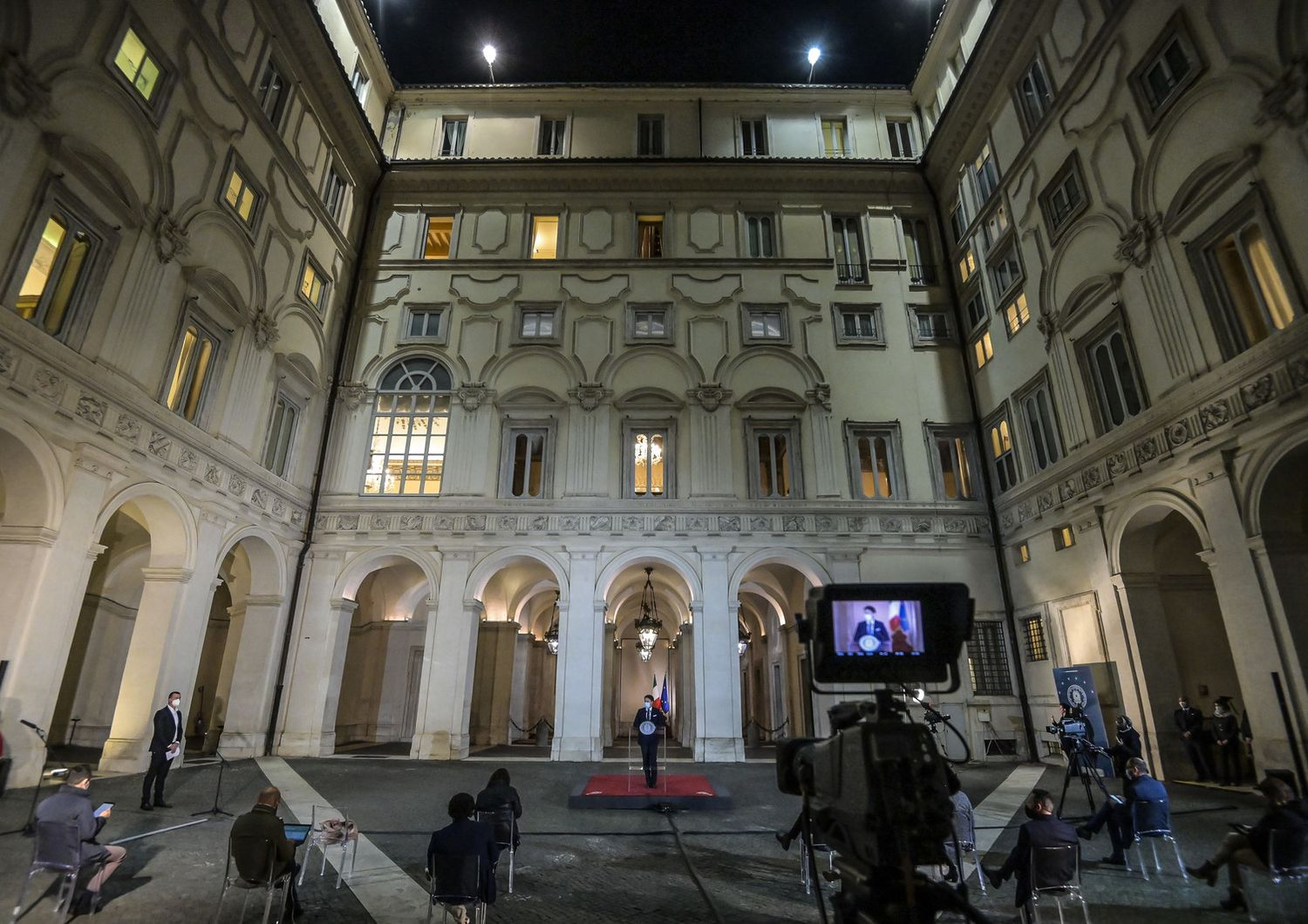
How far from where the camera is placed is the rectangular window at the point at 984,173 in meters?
16.9

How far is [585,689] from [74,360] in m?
11.3

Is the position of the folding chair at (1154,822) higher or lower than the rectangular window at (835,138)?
lower

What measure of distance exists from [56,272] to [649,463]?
1196 centimetres

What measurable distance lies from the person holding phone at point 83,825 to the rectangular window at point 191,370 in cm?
899

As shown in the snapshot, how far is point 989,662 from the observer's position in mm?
15875

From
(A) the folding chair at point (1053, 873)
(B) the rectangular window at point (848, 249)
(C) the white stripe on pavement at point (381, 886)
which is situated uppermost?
(B) the rectangular window at point (848, 249)

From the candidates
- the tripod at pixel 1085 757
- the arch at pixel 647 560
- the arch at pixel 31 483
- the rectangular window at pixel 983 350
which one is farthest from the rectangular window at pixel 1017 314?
the arch at pixel 31 483

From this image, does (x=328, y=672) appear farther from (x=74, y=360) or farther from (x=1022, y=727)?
(x=1022, y=727)

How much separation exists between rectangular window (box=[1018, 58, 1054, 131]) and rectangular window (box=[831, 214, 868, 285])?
205 inches

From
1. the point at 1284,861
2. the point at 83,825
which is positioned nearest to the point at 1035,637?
the point at 1284,861

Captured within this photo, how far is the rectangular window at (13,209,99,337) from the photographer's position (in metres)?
9.55

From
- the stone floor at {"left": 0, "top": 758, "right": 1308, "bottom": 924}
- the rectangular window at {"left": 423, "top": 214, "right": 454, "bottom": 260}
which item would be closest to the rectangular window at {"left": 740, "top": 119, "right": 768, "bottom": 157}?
the rectangular window at {"left": 423, "top": 214, "right": 454, "bottom": 260}

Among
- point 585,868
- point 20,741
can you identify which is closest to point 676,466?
point 585,868

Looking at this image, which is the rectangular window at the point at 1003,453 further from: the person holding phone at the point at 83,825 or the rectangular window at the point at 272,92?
the rectangular window at the point at 272,92
